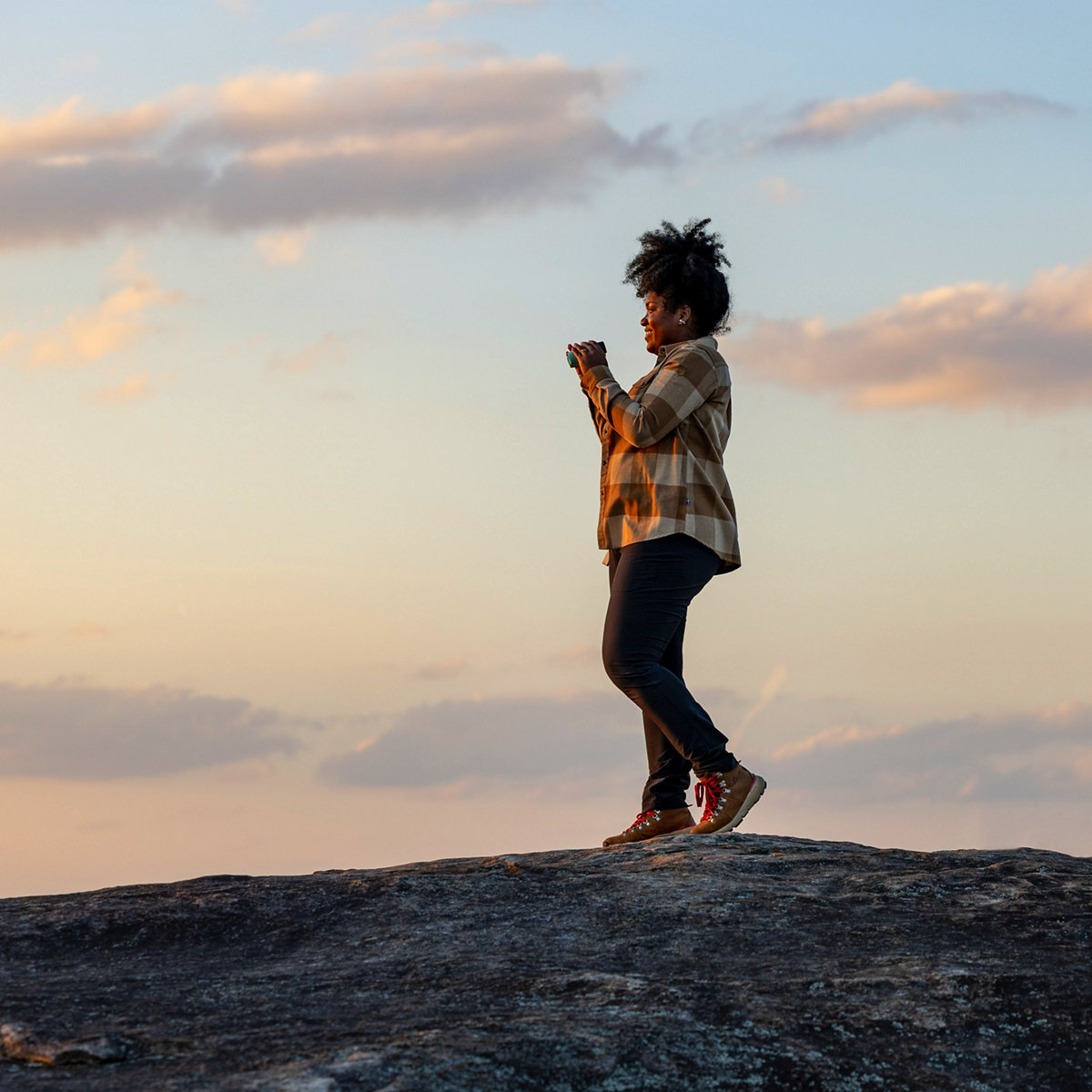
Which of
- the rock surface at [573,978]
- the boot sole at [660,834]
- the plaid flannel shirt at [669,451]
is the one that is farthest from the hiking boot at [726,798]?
the plaid flannel shirt at [669,451]

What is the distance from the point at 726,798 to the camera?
7.45 metres

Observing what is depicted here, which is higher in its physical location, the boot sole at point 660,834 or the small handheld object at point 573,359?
the small handheld object at point 573,359

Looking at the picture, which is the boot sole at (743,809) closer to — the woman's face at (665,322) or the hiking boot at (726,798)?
the hiking boot at (726,798)

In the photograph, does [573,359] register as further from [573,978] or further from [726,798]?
[573,978]

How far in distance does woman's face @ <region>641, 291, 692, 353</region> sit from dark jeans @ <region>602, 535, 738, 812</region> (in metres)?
1.21

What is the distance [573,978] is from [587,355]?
4.14 m

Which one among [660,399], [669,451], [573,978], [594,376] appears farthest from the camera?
[594,376]

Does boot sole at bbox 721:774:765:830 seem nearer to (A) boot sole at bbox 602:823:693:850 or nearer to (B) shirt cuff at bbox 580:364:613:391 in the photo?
(A) boot sole at bbox 602:823:693:850

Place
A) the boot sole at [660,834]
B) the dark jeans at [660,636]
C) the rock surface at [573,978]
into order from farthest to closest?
the boot sole at [660,834] < the dark jeans at [660,636] < the rock surface at [573,978]

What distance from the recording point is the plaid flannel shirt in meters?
7.42

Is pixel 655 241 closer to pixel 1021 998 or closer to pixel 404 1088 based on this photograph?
pixel 1021 998

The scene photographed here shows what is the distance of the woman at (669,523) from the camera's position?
7410 millimetres

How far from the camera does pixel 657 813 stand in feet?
25.3

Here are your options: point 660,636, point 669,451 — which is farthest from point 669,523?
point 660,636
